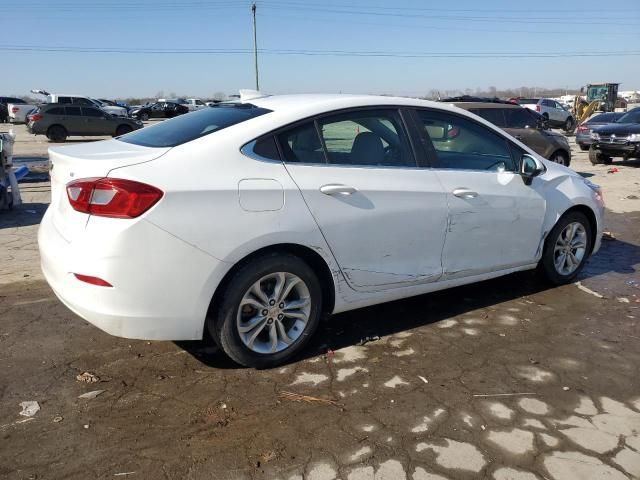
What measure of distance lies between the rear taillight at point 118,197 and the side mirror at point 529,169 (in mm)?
2935

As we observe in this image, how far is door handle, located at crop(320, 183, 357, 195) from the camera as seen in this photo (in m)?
3.44

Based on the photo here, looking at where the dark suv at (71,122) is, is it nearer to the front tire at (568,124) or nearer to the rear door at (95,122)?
the rear door at (95,122)

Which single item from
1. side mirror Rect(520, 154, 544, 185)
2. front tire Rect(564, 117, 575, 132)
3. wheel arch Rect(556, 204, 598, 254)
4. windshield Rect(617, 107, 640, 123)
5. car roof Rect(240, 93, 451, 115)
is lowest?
front tire Rect(564, 117, 575, 132)

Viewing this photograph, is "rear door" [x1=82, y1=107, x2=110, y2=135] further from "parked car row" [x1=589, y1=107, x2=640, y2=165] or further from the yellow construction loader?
the yellow construction loader

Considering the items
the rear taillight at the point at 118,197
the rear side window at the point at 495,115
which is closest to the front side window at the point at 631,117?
the rear side window at the point at 495,115

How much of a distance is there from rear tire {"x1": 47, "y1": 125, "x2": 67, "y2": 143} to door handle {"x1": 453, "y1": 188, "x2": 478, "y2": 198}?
2261 centimetres

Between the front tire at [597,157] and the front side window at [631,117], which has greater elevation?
the front side window at [631,117]

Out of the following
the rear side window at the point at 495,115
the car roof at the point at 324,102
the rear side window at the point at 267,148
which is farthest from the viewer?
the rear side window at the point at 495,115

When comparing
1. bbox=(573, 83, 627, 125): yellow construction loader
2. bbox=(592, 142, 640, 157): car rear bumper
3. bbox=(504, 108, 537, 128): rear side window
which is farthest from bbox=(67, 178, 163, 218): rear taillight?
bbox=(573, 83, 627, 125): yellow construction loader

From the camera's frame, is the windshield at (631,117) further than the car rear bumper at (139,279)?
Yes

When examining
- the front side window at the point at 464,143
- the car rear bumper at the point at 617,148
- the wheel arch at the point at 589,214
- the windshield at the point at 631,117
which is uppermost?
the front side window at the point at 464,143

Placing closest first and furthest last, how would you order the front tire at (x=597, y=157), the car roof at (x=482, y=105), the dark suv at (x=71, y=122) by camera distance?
the car roof at (x=482, y=105) → the front tire at (x=597, y=157) → the dark suv at (x=71, y=122)

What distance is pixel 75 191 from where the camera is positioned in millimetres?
3043

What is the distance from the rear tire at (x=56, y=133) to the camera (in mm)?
22812
